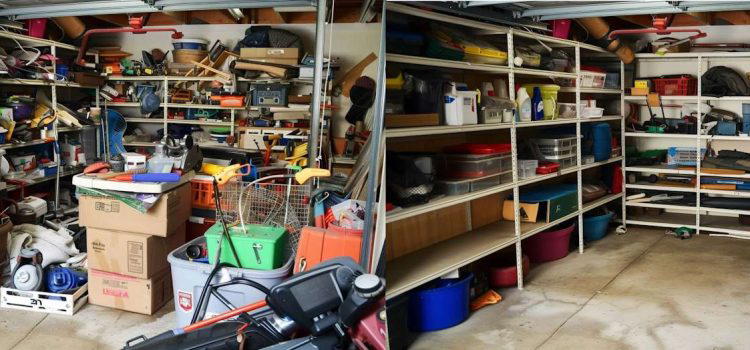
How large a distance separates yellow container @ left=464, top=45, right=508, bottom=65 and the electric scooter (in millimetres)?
1564

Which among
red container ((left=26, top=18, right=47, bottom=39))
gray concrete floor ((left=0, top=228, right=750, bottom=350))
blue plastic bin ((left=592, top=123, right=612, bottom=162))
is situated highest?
red container ((left=26, top=18, right=47, bottom=39))

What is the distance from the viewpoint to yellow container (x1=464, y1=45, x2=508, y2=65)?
12.2 ft

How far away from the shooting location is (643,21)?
16.8 feet

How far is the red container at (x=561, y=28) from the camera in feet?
15.3

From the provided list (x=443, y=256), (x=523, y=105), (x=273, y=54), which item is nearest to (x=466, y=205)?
(x=443, y=256)

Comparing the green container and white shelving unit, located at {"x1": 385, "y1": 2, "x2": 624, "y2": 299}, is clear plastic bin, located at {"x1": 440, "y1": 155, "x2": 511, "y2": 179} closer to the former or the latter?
white shelving unit, located at {"x1": 385, "y1": 2, "x2": 624, "y2": 299}

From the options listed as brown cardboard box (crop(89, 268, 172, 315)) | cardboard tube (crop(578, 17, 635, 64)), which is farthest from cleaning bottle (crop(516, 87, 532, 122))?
brown cardboard box (crop(89, 268, 172, 315))

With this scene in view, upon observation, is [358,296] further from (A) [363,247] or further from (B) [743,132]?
(B) [743,132]

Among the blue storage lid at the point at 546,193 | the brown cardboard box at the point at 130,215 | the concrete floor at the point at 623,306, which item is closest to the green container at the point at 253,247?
the brown cardboard box at the point at 130,215

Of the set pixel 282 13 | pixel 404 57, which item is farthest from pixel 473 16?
pixel 282 13

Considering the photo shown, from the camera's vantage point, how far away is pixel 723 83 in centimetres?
566

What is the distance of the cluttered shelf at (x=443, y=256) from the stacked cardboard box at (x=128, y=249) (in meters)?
1.43

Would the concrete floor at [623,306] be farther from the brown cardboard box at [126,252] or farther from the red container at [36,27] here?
the red container at [36,27]

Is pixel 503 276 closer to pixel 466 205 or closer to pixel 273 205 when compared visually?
pixel 466 205
